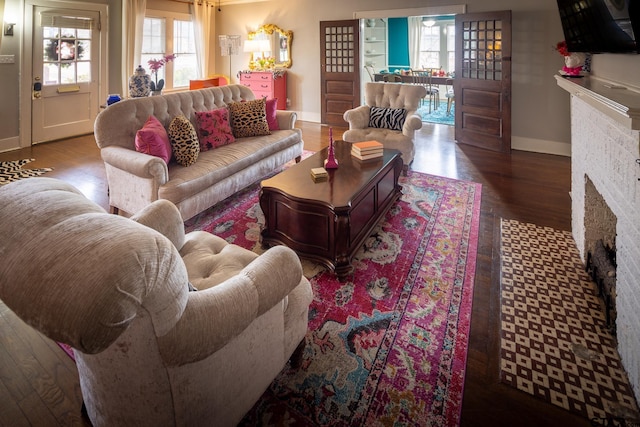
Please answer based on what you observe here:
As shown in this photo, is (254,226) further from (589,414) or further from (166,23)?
(166,23)

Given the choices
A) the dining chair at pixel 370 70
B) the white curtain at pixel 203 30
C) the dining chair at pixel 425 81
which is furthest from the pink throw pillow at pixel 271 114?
the dining chair at pixel 370 70

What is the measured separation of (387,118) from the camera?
15.2 feet

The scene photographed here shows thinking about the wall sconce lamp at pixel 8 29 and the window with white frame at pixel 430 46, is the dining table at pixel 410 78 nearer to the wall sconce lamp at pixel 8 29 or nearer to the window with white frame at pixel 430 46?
the window with white frame at pixel 430 46

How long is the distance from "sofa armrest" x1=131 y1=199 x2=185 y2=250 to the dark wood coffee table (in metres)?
0.89

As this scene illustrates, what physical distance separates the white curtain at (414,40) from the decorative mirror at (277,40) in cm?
463

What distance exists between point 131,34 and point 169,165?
4.80 metres

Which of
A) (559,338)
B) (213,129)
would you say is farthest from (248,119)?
(559,338)

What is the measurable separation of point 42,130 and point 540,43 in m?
7.37

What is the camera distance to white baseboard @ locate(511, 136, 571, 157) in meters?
5.21

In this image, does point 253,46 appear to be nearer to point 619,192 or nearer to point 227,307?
point 619,192

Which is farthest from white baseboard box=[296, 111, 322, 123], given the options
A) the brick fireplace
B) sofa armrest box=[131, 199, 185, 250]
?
sofa armrest box=[131, 199, 185, 250]

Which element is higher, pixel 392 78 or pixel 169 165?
pixel 392 78

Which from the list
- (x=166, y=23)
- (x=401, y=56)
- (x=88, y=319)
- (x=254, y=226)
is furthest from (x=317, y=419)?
(x=401, y=56)

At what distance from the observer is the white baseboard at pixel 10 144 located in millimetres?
5422
